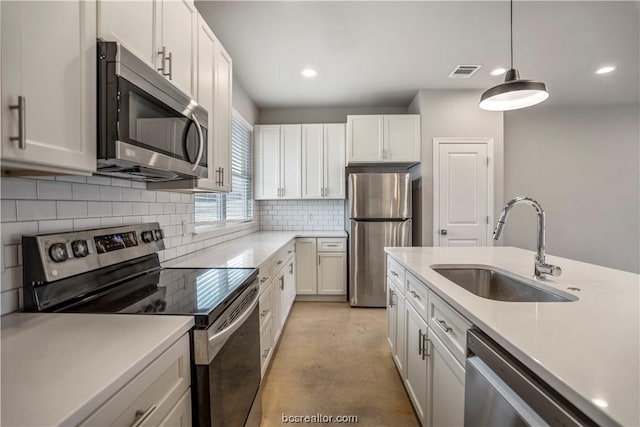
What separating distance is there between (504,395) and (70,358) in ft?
3.65

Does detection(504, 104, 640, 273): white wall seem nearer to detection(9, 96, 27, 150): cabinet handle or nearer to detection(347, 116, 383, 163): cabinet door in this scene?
detection(347, 116, 383, 163): cabinet door

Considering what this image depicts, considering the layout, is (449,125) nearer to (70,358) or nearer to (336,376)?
(336,376)

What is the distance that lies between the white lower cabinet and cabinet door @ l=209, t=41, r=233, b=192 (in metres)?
1.21

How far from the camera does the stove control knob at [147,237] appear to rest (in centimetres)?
159

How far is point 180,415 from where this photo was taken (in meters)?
0.91

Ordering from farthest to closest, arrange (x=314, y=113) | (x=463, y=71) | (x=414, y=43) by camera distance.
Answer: (x=314, y=113), (x=463, y=71), (x=414, y=43)

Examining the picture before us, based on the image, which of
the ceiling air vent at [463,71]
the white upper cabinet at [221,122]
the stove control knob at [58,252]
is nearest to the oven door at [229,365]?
the stove control knob at [58,252]

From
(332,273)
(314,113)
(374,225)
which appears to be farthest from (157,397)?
(314,113)

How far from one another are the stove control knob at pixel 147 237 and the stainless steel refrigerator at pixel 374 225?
2.31m

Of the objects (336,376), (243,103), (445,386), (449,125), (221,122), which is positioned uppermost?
(243,103)

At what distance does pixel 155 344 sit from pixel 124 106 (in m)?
0.79

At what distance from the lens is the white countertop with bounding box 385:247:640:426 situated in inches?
21.8

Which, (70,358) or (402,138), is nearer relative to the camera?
(70,358)

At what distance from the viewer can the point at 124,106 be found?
1015mm
